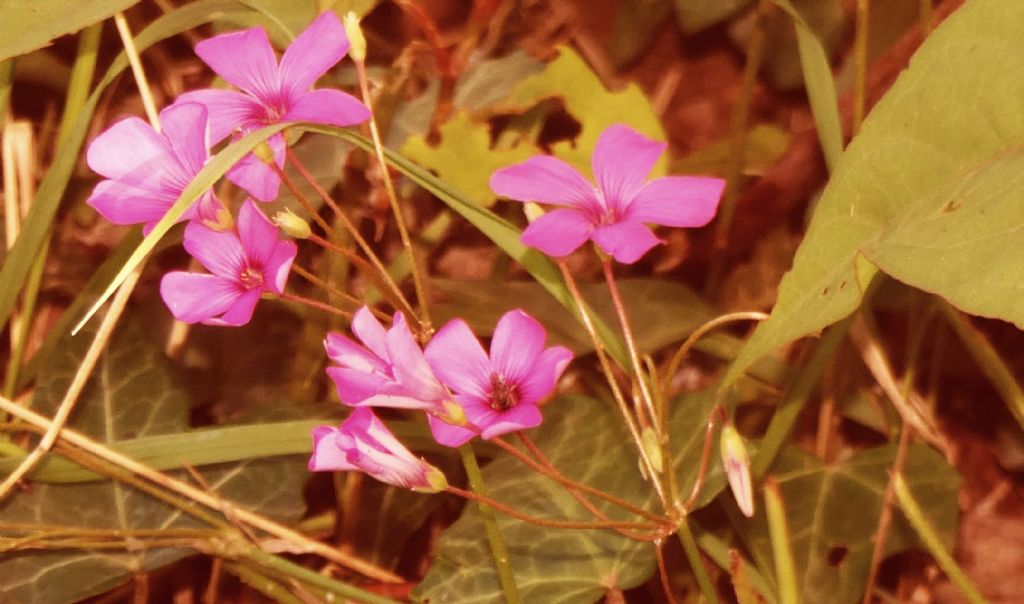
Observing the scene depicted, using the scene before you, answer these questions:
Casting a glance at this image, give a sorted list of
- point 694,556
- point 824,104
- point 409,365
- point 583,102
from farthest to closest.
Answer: point 583,102
point 824,104
point 694,556
point 409,365

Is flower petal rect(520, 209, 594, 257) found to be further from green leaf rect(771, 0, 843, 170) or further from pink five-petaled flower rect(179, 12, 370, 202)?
green leaf rect(771, 0, 843, 170)

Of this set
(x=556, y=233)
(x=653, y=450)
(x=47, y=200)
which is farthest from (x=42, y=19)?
(x=653, y=450)

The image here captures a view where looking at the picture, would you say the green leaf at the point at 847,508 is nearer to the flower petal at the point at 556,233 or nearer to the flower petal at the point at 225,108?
the flower petal at the point at 556,233

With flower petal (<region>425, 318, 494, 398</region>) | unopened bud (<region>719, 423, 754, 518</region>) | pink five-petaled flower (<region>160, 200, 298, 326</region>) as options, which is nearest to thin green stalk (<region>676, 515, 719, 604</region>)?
unopened bud (<region>719, 423, 754, 518</region>)

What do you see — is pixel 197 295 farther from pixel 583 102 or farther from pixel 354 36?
pixel 583 102

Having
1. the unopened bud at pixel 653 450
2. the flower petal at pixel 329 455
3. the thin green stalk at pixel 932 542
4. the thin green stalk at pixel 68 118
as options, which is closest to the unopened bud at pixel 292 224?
the flower petal at pixel 329 455

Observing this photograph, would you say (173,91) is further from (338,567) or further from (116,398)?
(338,567)
